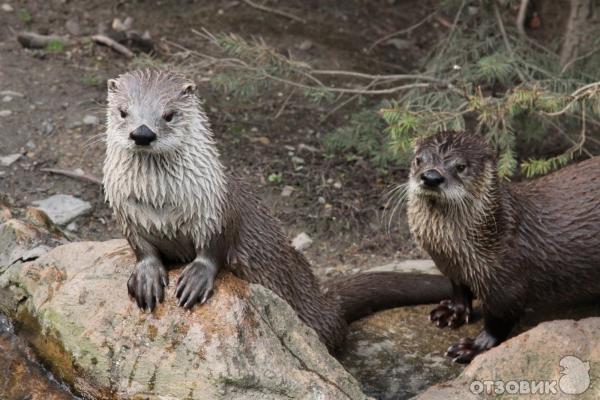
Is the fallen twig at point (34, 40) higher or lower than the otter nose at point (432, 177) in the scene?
lower

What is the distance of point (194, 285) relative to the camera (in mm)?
2781

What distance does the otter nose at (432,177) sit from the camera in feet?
10.4

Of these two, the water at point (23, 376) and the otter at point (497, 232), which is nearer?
the water at point (23, 376)

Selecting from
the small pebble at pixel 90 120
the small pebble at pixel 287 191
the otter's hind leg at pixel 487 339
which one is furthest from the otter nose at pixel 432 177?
the small pebble at pixel 90 120

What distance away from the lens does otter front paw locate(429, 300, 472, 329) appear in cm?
361

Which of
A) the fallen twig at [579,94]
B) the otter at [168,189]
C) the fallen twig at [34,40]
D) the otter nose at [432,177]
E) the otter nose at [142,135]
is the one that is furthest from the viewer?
the fallen twig at [34,40]

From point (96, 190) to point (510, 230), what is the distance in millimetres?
2172

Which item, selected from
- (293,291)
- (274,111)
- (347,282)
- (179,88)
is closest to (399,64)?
(274,111)

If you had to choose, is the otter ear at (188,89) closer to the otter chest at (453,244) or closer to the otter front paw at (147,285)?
the otter front paw at (147,285)

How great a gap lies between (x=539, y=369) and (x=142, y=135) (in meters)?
1.36

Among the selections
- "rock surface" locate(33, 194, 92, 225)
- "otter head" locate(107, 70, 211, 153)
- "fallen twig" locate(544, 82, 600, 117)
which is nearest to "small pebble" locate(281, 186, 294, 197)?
"rock surface" locate(33, 194, 92, 225)

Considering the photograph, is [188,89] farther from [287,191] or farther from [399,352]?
[287,191]

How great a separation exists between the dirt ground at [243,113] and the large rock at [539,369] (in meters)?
1.61

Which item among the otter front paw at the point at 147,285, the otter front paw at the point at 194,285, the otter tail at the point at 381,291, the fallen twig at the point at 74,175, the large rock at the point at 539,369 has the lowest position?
the fallen twig at the point at 74,175
